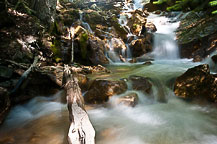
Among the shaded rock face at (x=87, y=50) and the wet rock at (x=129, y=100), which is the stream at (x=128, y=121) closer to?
the wet rock at (x=129, y=100)

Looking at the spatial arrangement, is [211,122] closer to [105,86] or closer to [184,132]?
[184,132]

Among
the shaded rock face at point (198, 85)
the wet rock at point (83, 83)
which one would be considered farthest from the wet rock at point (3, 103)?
the shaded rock face at point (198, 85)

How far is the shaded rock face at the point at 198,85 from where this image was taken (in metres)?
3.90

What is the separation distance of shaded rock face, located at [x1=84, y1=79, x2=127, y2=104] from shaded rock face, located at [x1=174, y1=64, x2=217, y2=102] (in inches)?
76.7

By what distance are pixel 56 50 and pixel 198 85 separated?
6.73 m

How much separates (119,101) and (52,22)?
259 inches

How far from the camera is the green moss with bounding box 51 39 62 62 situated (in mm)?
7299

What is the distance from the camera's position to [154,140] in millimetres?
2609

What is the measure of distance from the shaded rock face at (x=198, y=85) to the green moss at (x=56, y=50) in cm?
598

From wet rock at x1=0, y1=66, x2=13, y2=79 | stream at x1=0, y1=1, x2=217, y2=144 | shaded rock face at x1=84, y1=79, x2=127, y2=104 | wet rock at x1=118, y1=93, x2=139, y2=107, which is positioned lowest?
Answer: stream at x1=0, y1=1, x2=217, y2=144

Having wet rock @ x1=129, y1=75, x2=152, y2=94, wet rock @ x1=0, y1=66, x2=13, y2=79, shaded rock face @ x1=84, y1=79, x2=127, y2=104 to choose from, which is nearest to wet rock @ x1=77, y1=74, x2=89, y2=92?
shaded rock face @ x1=84, y1=79, x2=127, y2=104

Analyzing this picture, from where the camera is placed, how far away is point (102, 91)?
4383mm

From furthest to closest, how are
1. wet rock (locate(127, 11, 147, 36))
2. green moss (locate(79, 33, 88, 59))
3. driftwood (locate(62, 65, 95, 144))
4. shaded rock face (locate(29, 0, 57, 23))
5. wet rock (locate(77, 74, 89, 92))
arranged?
1. wet rock (locate(127, 11, 147, 36))
2. green moss (locate(79, 33, 88, 59))
3. shaded rock face (locate(29, 0, 57, 23))
4. wet rock (locate(77, 74, 89, 92))
5. driftwood (locate(62, 65, 95, 144))

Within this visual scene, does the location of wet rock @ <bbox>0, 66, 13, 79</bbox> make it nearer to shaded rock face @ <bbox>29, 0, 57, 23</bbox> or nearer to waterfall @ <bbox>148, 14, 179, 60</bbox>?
shaded rock face @ <bbox>29, 0, 57, 23</bbox>
